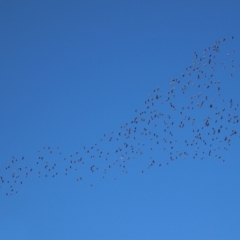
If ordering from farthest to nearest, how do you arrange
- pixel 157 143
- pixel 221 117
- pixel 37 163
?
pixel 37 163 < pixel 157 143 < pixel 221 117

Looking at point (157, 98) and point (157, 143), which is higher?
point (157, 98)

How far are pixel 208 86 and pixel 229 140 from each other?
4.24m

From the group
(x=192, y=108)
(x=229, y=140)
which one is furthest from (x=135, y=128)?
(x=229, y=140)

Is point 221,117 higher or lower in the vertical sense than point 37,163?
lower

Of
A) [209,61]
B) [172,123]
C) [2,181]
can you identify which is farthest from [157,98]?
[2,181]

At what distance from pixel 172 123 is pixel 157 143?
6.34ft

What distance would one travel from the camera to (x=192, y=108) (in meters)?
31.2

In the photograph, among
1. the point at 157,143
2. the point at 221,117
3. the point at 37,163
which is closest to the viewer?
the point at 221,117

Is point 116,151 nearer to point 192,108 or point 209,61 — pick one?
point 192,108

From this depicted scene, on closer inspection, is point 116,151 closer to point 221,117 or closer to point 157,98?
point 157,98

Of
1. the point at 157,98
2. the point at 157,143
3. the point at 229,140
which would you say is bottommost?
the point at 229,140

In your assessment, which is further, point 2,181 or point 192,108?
point 2,181

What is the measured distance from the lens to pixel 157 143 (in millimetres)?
32750

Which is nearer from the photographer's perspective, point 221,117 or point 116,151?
point 221,117
